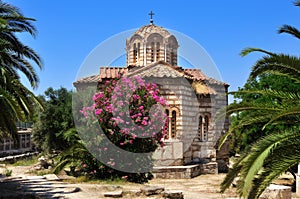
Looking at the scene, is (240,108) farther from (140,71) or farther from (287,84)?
(140,71)

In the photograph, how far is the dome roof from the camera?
68.8ft

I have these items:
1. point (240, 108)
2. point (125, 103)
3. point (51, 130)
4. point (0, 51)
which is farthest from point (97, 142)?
point (51, 130)

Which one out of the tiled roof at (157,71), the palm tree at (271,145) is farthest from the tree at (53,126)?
the palm tree at (271,145)

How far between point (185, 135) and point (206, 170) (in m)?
2.46

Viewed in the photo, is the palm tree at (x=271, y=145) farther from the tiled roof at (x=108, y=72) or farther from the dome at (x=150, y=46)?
the dome at (x=150, y=46)

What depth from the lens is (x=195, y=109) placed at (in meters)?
19.1

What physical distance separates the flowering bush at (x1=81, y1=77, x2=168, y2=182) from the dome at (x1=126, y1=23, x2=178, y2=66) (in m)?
9.07

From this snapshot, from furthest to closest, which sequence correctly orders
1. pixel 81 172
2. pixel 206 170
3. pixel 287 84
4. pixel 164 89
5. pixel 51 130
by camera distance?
pixel 51 130, pixel 206 170, pixel 164 89, pixel 287 84, pixel 81 172

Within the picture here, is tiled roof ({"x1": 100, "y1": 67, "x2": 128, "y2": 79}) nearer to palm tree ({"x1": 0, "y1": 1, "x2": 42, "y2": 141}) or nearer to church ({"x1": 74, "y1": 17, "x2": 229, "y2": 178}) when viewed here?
church ({"x1": 74, "y1": 17, "x2": 229, "y2": 178})

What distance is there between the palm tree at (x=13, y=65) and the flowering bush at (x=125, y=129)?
7.71ft

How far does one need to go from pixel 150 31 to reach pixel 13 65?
1152 cm

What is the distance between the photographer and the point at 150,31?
21125 mm

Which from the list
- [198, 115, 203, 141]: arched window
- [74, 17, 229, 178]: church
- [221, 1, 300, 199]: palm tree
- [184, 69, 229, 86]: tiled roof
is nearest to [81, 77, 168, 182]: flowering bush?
[74, 17, 229, 178]: church

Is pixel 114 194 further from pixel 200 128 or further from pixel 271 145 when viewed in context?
pixel 200 128
